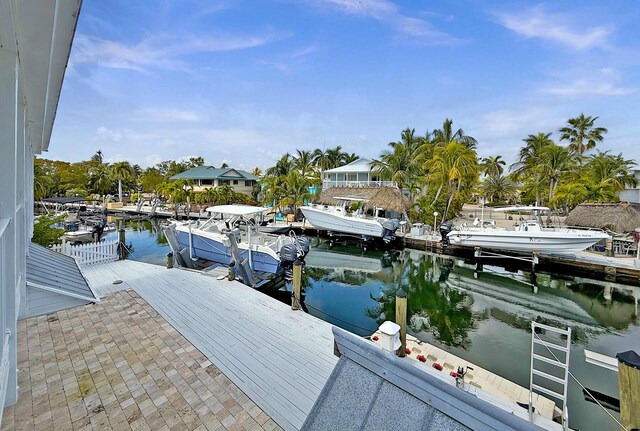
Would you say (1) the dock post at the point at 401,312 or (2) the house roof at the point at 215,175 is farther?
(2) the house roof at the point at 215,175

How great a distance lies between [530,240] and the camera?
1405cm

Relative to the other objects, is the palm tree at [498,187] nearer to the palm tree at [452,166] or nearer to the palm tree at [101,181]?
the palm tree at [452,166]

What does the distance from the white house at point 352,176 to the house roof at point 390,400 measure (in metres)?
27.6

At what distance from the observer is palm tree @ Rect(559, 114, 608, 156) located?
3161cm

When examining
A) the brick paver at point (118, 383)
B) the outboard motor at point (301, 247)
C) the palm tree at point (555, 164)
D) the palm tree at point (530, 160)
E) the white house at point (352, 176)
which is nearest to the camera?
the brick paver at point (118, 383)

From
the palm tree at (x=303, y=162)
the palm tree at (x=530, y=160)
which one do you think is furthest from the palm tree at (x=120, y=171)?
the palm tree at (x=530, y=160)

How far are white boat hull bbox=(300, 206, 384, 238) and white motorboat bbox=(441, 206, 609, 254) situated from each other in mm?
4383

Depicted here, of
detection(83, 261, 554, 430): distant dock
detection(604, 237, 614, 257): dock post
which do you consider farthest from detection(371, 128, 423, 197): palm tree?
detection(83, 261, 554, 430): distant dock

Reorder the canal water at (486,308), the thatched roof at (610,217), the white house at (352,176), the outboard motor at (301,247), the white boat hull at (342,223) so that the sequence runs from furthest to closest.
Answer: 1. the white house at (352,176)
2. the white boat hull at (342,223)
3. the thatched roof at (610,217)
4. the outboard motor at (301,247)
5. the canal water at (486,308)

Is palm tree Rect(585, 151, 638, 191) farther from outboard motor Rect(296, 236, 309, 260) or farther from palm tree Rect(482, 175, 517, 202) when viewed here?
outboard motor Rect(296, 236, 309, 260)

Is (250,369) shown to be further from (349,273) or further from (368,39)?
(368,39)

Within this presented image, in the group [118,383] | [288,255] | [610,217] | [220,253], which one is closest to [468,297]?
[288,255]

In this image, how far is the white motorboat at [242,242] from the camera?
9.74 metres

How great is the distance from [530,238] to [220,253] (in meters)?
14.1
